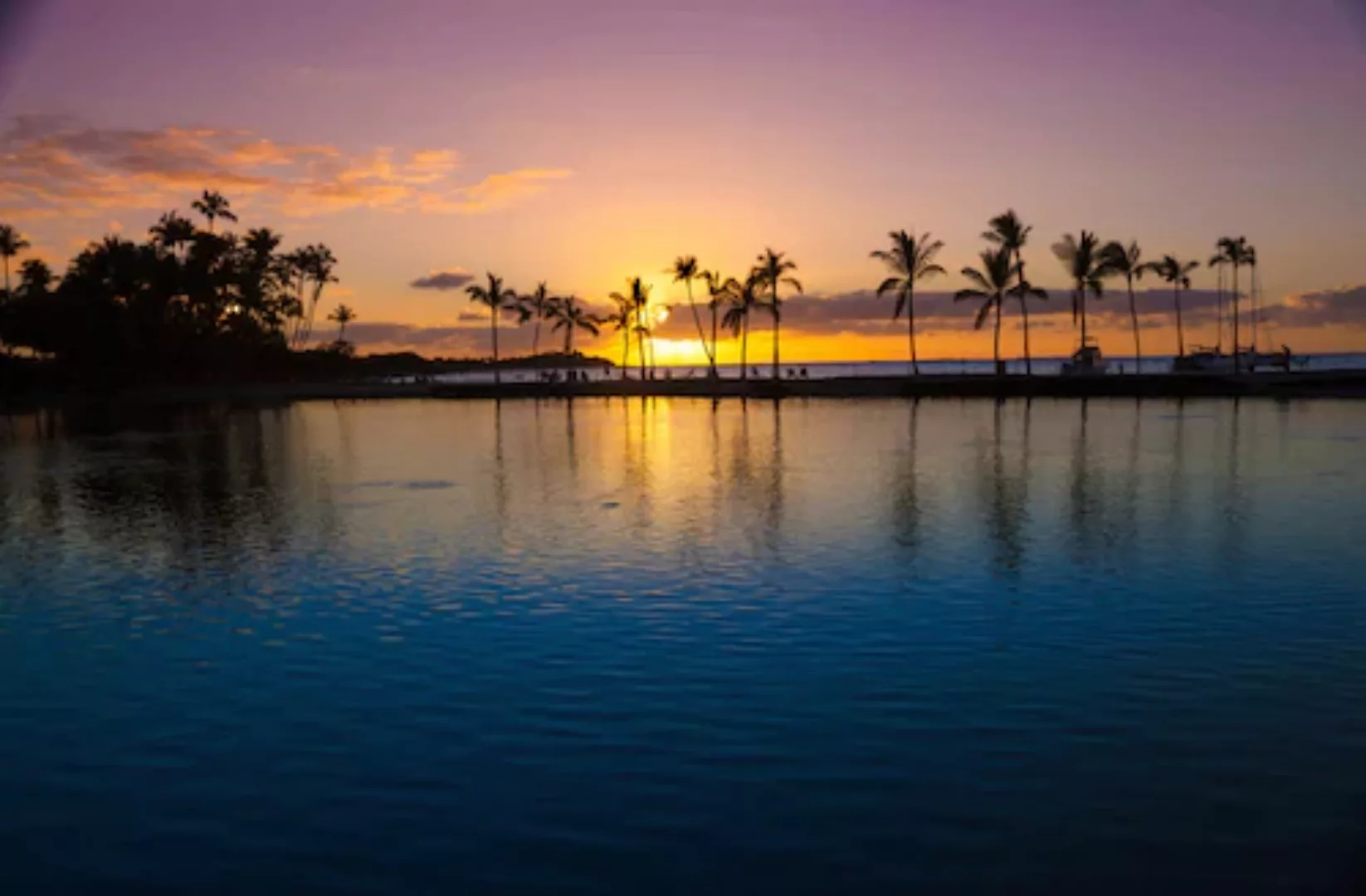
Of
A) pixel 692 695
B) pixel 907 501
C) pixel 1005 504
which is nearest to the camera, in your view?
pixel 692 695

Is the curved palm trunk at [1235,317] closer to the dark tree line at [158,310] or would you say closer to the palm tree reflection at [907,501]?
the palm tree reflection at [907,501]

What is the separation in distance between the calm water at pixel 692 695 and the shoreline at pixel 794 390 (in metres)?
56.0

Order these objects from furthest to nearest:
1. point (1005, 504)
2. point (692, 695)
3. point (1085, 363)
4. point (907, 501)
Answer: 1. point (1085, 363)
2. point (907, 501)
3. point (1005, 504)
4. point (692, 695)

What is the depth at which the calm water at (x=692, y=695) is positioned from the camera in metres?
7.68

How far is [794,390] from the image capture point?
92625 mm

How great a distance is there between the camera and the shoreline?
7662 centimetres

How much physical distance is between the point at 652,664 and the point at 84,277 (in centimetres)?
10609

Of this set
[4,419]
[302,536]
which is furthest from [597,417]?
[302,536]

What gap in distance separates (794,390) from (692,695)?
82.5 metres

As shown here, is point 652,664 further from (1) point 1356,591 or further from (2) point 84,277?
(2) point 84,277

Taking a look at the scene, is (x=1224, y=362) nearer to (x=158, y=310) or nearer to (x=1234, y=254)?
(x=1234, y=254)

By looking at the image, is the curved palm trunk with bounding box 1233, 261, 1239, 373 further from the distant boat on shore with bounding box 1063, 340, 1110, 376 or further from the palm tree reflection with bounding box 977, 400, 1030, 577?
the palm tree reflection with bounding box 977, 400, 1030, 577

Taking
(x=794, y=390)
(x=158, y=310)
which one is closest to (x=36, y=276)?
(x=158, y=310)

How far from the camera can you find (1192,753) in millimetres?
9367
